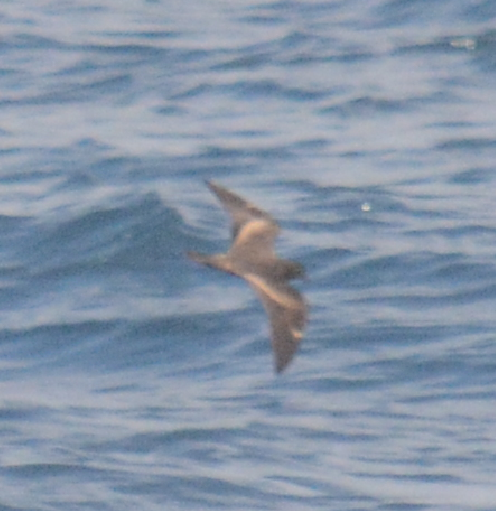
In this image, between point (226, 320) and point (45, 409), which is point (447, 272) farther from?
point (45, 409)

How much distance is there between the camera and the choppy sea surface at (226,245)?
866cm

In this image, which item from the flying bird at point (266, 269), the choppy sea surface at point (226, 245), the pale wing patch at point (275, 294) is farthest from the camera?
the choppy sea surface at point (226, 245)

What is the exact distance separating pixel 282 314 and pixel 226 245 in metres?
4.80

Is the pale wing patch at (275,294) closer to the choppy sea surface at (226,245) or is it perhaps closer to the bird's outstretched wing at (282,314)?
the bird's outstretched wing at (282,314)

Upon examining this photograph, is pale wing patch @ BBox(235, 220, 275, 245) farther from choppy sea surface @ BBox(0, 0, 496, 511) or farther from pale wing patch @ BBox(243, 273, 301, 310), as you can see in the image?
choppy sea surface @ BBox(0, 0, 496, 511)

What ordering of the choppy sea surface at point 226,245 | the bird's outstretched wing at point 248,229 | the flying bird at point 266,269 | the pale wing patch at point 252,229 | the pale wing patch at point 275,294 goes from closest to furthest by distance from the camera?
1. the flying bird at point 266,269
2. the pale wing patch at point 275,294
3. the bird's outstretched wing at point 248,229
4. the pale wing patch at point 252,229
5. the choppy sea surface at point 226,245

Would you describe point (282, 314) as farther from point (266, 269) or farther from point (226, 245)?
point (226, 245)

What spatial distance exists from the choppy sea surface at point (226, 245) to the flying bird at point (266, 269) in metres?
1.42

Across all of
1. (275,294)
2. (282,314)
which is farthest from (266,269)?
(282,314)

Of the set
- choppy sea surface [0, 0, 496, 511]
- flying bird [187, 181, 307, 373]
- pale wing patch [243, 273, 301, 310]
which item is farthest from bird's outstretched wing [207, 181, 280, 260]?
choppy sea surface [0, 0, 496, 511]

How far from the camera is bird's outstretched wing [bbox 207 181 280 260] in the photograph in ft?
24.7

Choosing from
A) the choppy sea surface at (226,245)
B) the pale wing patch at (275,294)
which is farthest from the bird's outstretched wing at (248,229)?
the choppy sea surface at (226,245)

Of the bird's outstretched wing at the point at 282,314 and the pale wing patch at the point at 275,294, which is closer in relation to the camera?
the bird's outstretched wing at the point at 282,314

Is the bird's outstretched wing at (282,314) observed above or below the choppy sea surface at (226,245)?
below
